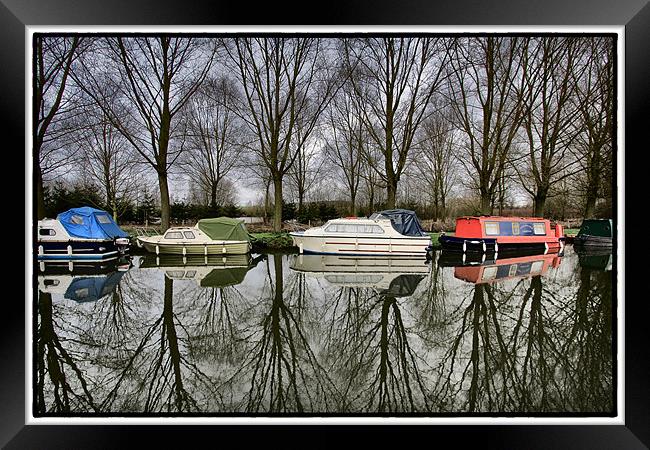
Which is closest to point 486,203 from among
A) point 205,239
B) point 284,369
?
point 284,369

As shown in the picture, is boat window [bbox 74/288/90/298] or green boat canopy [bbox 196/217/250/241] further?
green boat canopy [bbox 196/217/250/241]

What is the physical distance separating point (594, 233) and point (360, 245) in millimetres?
→ 2315

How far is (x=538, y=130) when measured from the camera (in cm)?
294

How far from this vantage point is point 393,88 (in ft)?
10.5

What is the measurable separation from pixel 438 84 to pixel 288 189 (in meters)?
1.68

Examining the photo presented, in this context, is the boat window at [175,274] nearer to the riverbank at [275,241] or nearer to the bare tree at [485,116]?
the riverbank at [275,241]

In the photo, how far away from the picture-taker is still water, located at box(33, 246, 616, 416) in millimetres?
1633

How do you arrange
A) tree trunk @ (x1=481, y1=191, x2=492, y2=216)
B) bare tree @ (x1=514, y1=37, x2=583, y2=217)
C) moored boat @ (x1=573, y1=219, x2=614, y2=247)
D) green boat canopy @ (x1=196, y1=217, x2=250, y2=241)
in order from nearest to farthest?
moored boat @ (x1=573, y1=219, x2=614, y2=247), bare tree @ (x1=514, y1=37, x2=583, y2=217), tree trunk @ (x1=481, y1=191, x2=492, y2=216), green boat canopy @ (x1=196, y1=217, x2=250, y2=241)

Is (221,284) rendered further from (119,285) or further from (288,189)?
(288,189)

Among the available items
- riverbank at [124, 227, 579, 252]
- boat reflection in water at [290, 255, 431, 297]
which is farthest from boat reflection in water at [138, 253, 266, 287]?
boat reflection in water at [290, 255, 431, 297]

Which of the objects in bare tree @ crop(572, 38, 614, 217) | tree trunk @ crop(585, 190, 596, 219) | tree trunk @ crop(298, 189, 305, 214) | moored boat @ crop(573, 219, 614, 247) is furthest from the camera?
tree trunk @ crop(298, 189, 305, 214)

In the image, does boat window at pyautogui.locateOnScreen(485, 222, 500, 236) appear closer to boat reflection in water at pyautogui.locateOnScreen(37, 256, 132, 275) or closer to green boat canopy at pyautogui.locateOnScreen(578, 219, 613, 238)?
green boat canopy at pyautogui.locateOnScreen(578, 219, 613, 238)

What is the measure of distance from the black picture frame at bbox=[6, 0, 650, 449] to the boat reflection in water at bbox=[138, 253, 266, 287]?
73.5 inches
